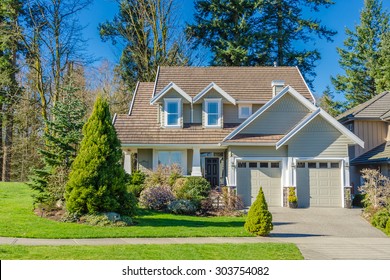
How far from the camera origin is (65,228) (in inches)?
511

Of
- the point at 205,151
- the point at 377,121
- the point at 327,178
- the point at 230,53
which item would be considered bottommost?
the point at 327,178

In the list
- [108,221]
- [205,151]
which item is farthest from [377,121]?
[108,221]

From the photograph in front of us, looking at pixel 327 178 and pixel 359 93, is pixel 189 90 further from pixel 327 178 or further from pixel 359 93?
pixel 359 93

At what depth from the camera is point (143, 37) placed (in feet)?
116

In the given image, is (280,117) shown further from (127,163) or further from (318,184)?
(127,163)

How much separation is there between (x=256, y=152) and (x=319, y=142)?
133 inches

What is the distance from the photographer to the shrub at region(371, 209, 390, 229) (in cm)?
1577

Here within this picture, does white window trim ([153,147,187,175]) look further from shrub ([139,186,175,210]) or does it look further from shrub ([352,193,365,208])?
shrub ([352,193,365,208])

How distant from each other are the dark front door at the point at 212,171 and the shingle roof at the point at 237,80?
4.19 metres

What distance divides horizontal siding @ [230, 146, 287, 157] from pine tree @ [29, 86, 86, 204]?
27.2ft

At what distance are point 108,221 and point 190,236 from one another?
10.3ft

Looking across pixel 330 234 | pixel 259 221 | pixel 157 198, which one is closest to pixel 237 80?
pixel 157 198

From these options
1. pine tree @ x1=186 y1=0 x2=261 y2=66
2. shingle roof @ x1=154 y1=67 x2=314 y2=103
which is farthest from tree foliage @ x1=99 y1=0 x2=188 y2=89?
shingle roof @ x1=154 y1=67 x2=314 y2=103

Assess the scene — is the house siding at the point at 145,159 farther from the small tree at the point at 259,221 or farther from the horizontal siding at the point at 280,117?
the small tree at the point at 259,221
